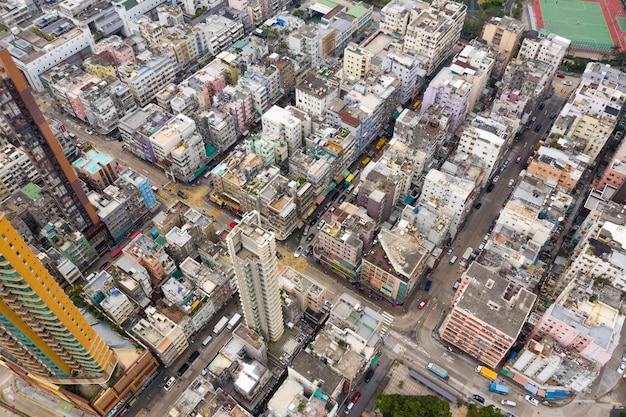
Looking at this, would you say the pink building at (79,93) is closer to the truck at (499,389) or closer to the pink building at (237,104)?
the pink building at (237,104)

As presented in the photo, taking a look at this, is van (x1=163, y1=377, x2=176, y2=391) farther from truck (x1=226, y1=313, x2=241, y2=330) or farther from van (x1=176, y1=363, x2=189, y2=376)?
truck (x1=226, y1=313, x2=241, y2=330)

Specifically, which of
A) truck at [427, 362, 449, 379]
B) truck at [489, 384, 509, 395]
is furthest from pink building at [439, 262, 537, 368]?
truck at [427, 362, 449, 379]

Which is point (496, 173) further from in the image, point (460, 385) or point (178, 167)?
point (178, 167)

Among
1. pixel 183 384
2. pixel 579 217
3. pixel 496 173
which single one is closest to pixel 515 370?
pixel 579 217

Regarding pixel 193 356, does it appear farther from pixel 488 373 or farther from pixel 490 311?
pixel 488 373

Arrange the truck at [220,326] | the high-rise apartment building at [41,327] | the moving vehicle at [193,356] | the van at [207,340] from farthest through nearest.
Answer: the truck at [220,326], the van at [207,340], the moving vehicle at [193,356], the high-rise apartment building at [41,327]

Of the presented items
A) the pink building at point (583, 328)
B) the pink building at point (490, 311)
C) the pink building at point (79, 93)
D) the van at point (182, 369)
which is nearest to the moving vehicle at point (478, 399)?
the pink building at point (490, 311)
